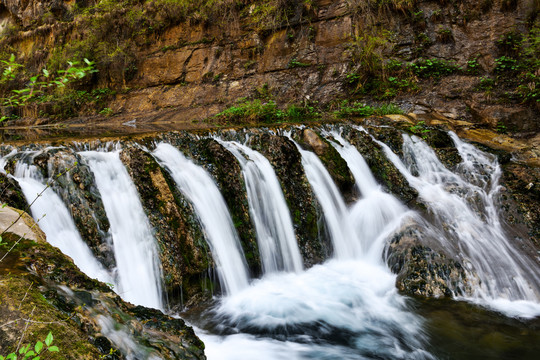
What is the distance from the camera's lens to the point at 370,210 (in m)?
6.15

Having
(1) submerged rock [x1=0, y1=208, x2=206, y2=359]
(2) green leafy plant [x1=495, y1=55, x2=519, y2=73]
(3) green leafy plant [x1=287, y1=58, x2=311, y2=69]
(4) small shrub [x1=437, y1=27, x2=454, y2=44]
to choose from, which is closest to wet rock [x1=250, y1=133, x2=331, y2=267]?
(1) submerged rock [x1=0, y1=208, x2=206, y2=359]

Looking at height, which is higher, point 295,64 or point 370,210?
point 295,64

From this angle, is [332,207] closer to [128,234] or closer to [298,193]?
[298,193]

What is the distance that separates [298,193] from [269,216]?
31.3 inches

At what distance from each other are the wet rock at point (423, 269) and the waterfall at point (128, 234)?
3.35 meters

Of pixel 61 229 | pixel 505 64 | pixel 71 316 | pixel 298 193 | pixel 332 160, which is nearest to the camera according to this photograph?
pixel 71 316

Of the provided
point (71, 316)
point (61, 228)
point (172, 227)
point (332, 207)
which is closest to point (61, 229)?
point (61, 228)

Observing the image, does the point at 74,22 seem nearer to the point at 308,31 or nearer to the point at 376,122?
the point at 308,31

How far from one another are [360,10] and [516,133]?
7.16 metres

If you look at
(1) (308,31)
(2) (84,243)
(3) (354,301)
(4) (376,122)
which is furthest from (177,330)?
(1) (308,31)

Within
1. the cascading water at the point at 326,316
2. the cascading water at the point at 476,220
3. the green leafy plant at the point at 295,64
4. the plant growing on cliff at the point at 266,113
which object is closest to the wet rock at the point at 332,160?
the cascading water at the point at 326,316

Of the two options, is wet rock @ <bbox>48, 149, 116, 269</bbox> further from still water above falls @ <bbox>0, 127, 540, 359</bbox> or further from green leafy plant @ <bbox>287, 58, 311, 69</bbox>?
green leafy plant @ <bbox>287, 58, 311, 69</bbox>

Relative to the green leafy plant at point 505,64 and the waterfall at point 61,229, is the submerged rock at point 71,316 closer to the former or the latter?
the waterfall at point 61,229

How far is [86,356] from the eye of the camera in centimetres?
171
